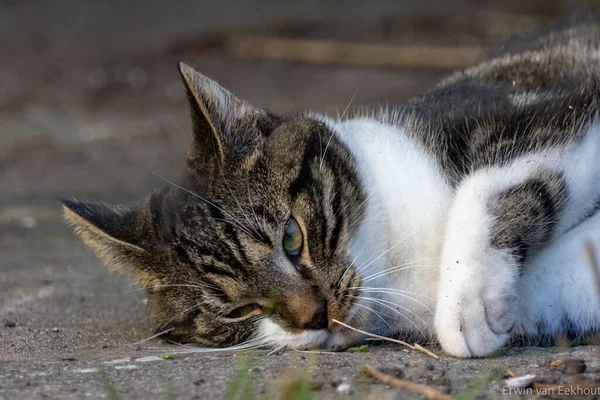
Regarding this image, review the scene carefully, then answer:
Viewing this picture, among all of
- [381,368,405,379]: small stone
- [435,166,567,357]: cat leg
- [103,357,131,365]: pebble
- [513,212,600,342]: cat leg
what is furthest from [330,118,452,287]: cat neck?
[103,357,131,365]: pebble

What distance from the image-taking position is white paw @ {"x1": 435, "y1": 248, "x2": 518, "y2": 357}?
2613 millimetres

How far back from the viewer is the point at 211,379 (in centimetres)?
239

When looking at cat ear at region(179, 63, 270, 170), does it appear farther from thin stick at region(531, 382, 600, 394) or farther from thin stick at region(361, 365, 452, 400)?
thin stick at region(531, 382, 600, 394)

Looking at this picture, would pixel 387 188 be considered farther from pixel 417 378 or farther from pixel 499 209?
pixel 417 378

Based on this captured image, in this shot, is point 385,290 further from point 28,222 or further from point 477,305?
point 28,222

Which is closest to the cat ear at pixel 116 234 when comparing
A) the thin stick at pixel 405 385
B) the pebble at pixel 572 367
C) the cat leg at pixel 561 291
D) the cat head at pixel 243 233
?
the cat head at pixel 243 233

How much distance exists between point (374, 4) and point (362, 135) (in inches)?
231

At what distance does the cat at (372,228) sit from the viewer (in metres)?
2.81

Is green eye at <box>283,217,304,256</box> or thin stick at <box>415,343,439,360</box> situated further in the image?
green eye at <box>283,217,304,256</box>

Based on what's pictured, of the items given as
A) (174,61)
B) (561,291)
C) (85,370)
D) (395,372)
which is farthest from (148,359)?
(174,61)

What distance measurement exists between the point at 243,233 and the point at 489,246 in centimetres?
79

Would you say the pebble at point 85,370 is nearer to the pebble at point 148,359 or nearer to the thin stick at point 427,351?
the pebble at point 148,359

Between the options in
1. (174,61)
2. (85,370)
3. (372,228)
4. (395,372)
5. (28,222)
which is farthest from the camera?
(174,61)

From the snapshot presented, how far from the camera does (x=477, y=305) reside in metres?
2.62
